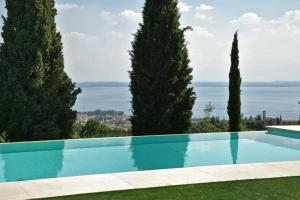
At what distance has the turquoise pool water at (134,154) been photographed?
1005cm

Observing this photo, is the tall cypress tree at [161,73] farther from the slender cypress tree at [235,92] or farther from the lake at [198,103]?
the slender cypress tree at [235,92]

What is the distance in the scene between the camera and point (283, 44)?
23922 mm

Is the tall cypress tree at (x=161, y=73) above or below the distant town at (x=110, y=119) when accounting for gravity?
above

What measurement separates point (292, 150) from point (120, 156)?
17.3ft

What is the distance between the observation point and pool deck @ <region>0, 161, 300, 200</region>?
275 inches

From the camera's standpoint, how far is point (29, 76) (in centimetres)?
1423

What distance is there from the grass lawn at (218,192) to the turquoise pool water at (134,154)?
Answer: 2847 mm

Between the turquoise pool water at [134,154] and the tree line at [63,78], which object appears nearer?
the turquoise pool water at [134,154]

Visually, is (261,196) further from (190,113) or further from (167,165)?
(190,113)

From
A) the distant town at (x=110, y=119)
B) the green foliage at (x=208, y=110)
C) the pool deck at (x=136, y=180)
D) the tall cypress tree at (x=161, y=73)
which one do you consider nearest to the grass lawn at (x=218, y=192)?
the pool deck at (x=136, y=180)

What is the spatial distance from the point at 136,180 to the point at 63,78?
789cm

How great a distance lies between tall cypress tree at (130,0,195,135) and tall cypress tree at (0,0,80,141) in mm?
3051

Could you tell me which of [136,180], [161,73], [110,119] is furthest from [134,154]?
[110,119]

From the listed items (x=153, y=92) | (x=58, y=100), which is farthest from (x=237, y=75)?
(x=58, y=100)
